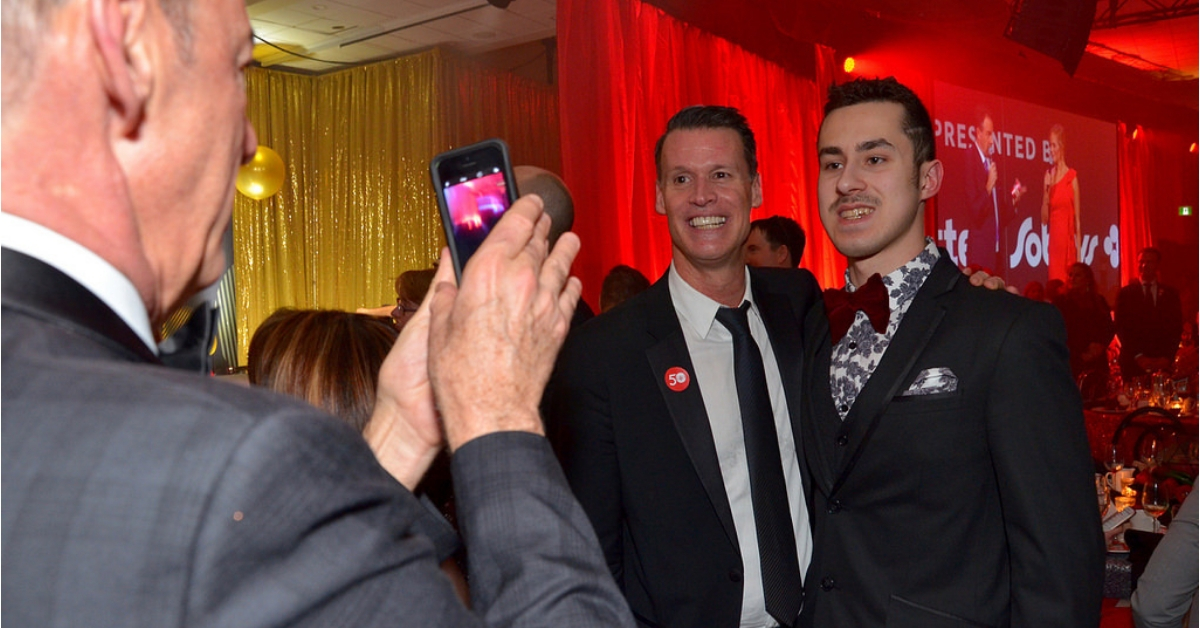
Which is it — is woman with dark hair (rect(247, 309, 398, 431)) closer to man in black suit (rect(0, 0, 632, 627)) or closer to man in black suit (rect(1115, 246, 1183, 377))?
man in black suit (rect(0, 0, 632, 627))

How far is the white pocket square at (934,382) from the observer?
1.73m

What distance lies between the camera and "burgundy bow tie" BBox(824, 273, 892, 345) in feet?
6.08

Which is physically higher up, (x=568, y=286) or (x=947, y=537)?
(x=568, y=286)

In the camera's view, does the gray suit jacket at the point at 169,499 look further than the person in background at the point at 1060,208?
No

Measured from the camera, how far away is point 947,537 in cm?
171

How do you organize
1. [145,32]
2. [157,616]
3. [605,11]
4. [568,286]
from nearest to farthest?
[157,616] < [145,32] < [568,286] < [605,11]

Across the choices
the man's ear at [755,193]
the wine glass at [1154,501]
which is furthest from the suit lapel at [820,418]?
the wine glass at [1154,501]

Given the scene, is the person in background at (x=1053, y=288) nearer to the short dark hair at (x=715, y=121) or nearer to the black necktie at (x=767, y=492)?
the short dark hair at (x=715, y=121)

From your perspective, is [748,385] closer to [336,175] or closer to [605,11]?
[605,11]

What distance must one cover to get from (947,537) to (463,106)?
767 centimetres

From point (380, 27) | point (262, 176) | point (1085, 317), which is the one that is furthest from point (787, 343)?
point (1085, 317)

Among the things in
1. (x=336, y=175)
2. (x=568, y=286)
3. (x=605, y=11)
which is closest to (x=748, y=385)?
(x=568, y=286)

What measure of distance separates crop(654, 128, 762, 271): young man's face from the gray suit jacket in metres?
1.71

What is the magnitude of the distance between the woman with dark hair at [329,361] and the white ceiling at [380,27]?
606 cm
